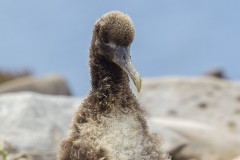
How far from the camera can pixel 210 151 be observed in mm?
9133

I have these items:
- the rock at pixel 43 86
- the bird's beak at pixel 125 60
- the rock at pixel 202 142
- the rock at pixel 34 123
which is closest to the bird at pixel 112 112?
the bird's beak at pixel 125 60

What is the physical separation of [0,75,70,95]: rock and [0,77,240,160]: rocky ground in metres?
3.99

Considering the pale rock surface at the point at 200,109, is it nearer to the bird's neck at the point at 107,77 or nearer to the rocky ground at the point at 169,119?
the rocky ground at the point at 169,119

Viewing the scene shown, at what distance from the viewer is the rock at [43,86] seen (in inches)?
613

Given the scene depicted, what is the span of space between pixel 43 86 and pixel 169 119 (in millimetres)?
7009

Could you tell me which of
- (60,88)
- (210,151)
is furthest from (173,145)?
(60,88)

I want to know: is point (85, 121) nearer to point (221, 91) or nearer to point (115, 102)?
point (115, 102)

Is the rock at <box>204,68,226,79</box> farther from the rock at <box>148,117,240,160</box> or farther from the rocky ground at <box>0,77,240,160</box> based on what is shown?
the rock at <box>148,117,240,160</box>

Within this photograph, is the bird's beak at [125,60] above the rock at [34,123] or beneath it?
beneath


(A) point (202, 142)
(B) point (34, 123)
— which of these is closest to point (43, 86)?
(A) point (202, 142)

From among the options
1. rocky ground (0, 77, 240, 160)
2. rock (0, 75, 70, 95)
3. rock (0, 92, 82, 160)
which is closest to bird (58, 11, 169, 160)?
rocky ground (0, 77, 240, 160)

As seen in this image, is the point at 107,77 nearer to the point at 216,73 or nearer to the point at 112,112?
the point at 112,112

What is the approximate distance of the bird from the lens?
3.99 metres

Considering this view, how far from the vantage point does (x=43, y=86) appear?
16906mm
